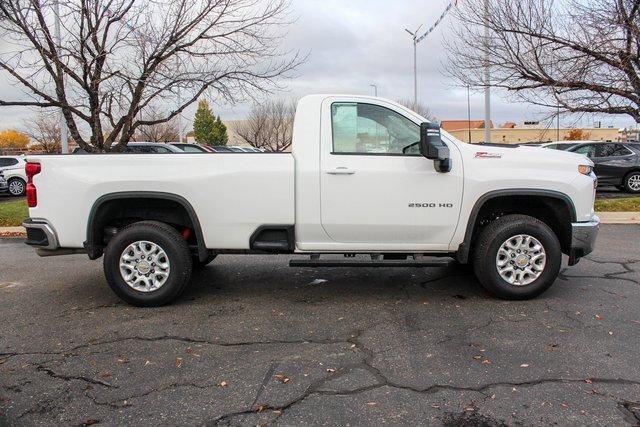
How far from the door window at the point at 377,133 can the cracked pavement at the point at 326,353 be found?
154 cm

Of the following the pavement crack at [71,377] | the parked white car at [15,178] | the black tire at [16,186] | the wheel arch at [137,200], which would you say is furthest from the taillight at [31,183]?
the black tire at [16,186]

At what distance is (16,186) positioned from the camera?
62.5ft

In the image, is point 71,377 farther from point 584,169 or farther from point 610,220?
point 610,220

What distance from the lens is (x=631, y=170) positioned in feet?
52.1

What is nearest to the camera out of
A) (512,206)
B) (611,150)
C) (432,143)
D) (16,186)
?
(432,143)

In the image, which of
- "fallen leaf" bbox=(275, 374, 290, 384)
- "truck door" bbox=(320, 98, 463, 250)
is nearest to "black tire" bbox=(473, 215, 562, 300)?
"truck door" bbox=(320, 98, 463, 250)

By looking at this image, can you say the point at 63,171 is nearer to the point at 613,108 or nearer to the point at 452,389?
the point at 452,389

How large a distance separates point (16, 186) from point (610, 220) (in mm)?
18516

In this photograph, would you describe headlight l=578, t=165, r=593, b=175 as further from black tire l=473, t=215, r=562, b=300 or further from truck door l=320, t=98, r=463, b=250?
truck door l=320, t=98, r=463, b=250

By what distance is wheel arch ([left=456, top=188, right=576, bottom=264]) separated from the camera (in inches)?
204

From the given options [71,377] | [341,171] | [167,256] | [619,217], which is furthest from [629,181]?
[71,377]

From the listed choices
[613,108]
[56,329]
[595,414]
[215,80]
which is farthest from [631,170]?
[56,329]

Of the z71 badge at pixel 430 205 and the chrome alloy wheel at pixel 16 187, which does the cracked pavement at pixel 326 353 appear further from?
the chrome alloy wheel at pixel 16 187

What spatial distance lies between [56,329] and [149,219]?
1.36 meters
